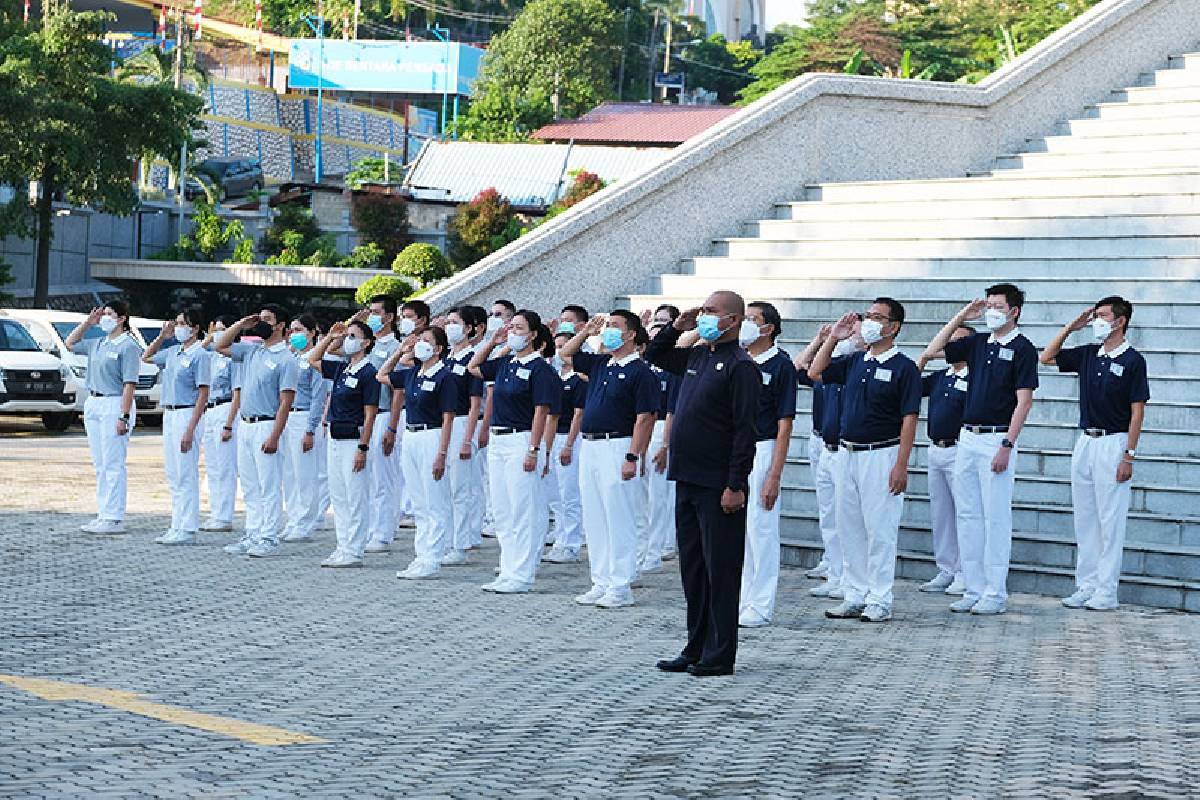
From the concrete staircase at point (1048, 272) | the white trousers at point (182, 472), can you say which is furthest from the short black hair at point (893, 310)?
the white trousers at point (182, 472)

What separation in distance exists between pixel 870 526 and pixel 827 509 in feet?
5.67

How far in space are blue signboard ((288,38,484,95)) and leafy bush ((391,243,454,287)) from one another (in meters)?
40.5

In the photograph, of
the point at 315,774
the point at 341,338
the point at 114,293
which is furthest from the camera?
the point at 114,293

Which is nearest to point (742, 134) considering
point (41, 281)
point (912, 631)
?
point (912, 631)

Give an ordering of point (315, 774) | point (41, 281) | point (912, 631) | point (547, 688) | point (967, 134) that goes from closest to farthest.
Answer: point (315, 774) < point (547, 688) < point (912, 631) < point (967, 134) < point (41, 281)

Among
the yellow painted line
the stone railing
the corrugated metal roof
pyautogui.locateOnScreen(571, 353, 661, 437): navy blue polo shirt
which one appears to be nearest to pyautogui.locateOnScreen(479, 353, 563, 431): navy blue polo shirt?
pyautogui.locateOnScreen(571, 353, 661, 437): navy blue polo shirt

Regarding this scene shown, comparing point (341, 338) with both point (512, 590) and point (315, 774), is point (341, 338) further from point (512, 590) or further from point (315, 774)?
point (315, 774)

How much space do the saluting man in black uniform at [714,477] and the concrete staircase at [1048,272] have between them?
14.0ft

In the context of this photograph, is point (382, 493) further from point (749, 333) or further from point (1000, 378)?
point (1000, 378)

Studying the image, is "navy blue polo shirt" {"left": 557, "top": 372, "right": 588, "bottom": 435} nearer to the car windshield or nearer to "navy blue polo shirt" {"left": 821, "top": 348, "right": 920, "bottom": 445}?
"navy blue polo shirt" {"left": 821, "top": 348, "right": 920, "bottom": 445}

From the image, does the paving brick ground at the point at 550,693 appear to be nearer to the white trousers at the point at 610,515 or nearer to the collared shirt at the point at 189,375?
the white trousers at the point at 610,515

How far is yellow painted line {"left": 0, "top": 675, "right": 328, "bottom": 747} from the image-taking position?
26.8 feet

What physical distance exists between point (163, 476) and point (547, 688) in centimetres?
1354

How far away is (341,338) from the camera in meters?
15.7
